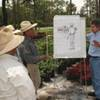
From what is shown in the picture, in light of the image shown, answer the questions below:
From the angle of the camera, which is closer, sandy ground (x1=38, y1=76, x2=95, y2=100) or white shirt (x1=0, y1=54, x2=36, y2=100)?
white shirt (x1=0, y1=54, x2=36, y2=100)

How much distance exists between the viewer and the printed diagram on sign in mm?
7648

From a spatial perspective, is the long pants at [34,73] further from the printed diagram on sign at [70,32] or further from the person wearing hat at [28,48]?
the printed diagram on sign at [70,32]

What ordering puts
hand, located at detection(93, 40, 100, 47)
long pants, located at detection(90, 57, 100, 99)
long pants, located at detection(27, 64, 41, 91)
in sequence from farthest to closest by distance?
long pants, located at detection(90, 57, 100, 99) < hand, located at detection(93, 40, 100, 47) < long pants, located at detection(27, 64, 41, 91)

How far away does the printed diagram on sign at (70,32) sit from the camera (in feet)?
25.1

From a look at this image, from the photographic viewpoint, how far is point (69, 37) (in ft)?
25.1

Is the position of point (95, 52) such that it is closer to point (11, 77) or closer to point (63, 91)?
point (63, 91)

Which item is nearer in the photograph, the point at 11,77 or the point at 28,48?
the point at 11,77

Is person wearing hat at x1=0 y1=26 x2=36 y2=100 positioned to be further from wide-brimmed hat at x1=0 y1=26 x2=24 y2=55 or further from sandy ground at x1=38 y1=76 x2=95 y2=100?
sandy ground at x1=38 y1=76 x2=95 y2=100

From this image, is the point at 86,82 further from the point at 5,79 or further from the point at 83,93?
the point at 5,79

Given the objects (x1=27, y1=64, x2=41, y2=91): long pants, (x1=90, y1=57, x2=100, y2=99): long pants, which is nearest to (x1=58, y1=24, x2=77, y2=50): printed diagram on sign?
(x1=90, y1=57, x2=100, y2=99): long pants

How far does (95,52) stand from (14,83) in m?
4.51

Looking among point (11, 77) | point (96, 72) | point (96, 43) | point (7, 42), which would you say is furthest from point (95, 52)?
point (11, 77)

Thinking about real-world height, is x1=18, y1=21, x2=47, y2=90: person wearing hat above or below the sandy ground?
above

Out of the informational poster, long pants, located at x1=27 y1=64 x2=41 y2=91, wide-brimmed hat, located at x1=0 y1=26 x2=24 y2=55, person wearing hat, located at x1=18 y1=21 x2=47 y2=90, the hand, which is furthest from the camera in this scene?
the informational poster
